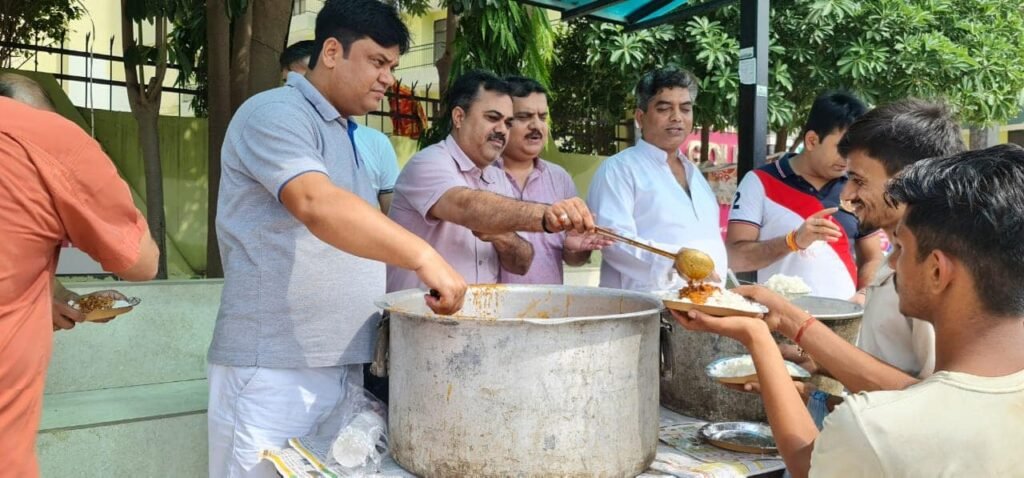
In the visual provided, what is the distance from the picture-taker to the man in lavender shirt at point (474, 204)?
6.93ft

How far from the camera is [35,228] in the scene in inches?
57.1

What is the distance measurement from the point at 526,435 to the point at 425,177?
3.65 feet

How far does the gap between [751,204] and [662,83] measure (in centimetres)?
64

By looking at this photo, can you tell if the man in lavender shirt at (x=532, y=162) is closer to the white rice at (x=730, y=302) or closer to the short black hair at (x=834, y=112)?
the short black hair at (x=834, y=112)

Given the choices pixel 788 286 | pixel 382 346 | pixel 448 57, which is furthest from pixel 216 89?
pixel 788 286

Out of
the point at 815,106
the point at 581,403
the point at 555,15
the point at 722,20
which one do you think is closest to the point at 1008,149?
the point at 581,403

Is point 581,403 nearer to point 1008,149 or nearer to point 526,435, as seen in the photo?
point 526,435

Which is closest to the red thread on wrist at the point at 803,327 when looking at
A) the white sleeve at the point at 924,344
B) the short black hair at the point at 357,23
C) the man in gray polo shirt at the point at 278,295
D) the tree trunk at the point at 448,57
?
the white sleeve at the point at 924,344

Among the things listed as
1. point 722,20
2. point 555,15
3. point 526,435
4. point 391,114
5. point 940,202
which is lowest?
point 526,435

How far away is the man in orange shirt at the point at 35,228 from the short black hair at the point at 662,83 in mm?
2306

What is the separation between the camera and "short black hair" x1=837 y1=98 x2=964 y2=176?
191 cm

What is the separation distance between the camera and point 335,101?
2098 millimetres

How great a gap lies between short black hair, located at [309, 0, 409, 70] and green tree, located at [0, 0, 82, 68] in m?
5.90

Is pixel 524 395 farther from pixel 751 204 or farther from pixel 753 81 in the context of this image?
pixel 753 81
